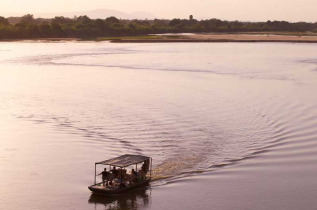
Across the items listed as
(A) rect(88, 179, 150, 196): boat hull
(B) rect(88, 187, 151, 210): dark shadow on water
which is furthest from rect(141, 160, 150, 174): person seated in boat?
(A) rect(88, 179, 150, 196): boat hull

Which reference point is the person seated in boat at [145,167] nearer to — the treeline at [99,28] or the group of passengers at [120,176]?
the group of passengers at [120,176]

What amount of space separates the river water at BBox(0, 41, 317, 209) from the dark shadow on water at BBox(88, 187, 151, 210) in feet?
0.13

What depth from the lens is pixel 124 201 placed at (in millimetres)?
21578

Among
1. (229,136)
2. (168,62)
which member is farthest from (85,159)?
(168,62)

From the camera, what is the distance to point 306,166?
2566cm

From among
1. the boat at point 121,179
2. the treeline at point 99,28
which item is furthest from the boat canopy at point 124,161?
the treeline at point 99,28

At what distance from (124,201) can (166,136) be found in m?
9.92

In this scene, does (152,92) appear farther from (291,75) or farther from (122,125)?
(291,75)

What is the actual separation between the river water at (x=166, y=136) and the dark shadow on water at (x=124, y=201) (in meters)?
0.04

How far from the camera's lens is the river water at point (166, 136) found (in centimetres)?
2202

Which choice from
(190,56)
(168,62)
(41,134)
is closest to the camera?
(41,134)

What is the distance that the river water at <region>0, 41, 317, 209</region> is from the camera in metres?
22.0

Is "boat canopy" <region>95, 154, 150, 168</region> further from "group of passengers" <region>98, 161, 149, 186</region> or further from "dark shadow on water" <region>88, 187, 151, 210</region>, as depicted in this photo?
"dark shadow on water" <region>88, 187, 151, 210</region>

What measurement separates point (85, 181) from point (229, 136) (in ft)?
35.4
